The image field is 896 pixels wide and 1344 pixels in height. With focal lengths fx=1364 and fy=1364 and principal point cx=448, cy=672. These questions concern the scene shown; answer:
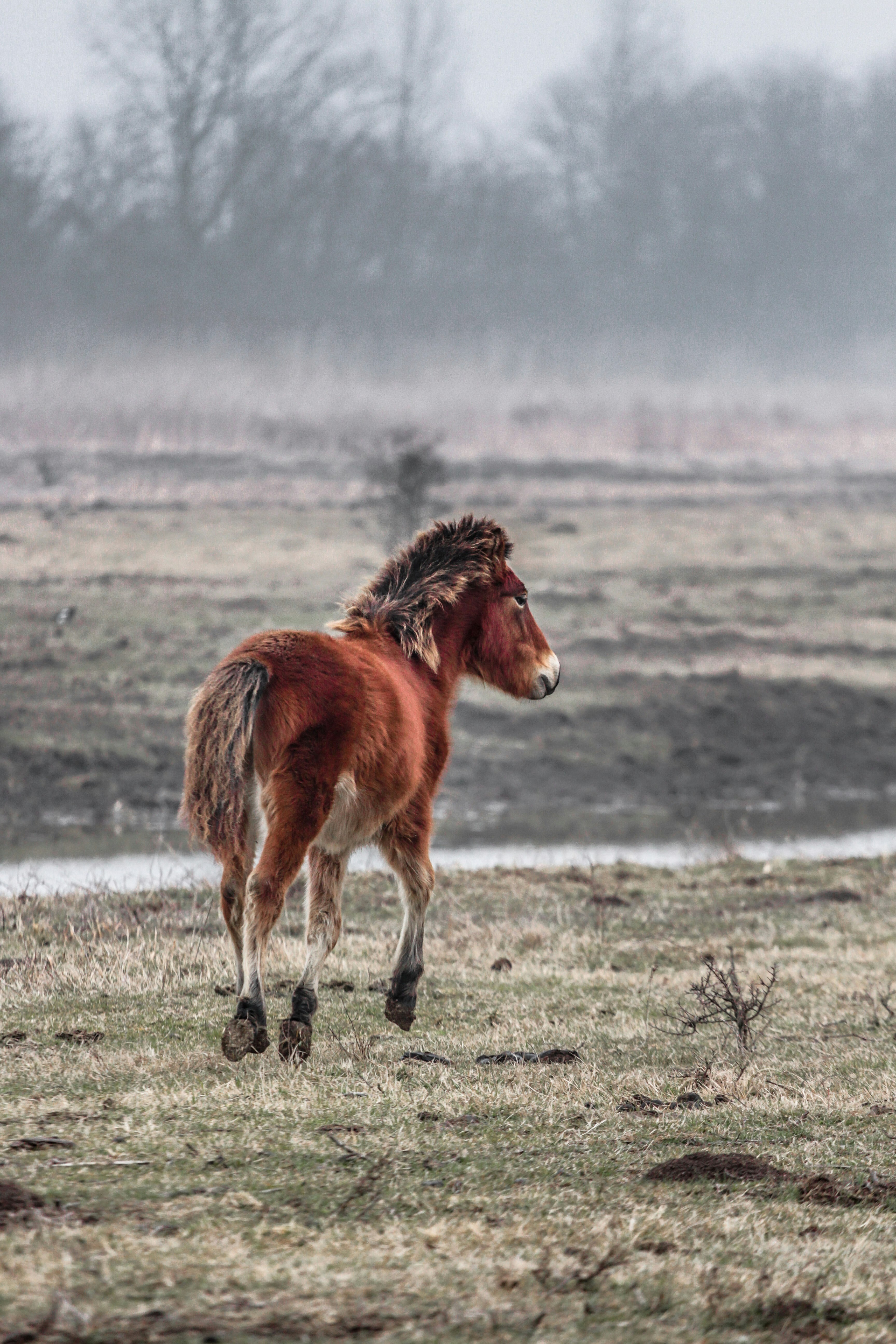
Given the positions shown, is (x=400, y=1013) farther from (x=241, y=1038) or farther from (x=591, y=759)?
(x=591, y=759)

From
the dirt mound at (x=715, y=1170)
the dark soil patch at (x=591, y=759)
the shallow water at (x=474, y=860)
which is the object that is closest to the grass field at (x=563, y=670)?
the dark soil patch at (x=591, y=759)

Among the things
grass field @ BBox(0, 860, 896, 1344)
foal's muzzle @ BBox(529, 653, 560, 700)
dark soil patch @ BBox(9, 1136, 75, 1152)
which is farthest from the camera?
foal's muzzle @ BBox(529, 653, 560, 700)

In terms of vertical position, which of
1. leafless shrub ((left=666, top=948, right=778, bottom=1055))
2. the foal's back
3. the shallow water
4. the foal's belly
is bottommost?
the shallow water

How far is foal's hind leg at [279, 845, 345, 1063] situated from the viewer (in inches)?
245

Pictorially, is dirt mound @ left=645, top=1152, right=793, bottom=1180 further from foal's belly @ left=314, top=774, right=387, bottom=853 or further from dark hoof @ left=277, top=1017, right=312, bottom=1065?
foal's belly @ left=314, top=774, right=387, bottom=853

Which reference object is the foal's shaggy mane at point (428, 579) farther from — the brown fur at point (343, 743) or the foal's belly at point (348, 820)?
the foal's belly at point (348, 820)

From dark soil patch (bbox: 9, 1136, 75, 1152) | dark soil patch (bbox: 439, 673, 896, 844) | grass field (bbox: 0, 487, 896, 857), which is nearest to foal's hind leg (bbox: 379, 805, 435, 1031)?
dark soil patch (bbox: 9, 1136, 75, 1152)

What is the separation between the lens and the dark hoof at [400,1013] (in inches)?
271

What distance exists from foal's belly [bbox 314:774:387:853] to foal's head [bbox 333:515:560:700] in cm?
108

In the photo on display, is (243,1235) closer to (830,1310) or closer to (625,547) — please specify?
(830,1310)

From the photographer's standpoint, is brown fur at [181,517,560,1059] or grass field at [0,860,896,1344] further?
brown fur at [181,517,560,1059]

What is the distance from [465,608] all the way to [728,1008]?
2749 mm

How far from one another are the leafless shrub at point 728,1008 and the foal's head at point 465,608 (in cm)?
191

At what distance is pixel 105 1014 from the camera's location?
6.90 metres
